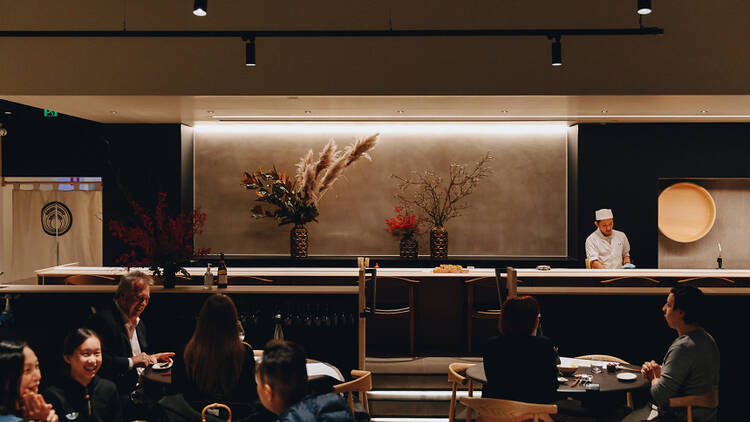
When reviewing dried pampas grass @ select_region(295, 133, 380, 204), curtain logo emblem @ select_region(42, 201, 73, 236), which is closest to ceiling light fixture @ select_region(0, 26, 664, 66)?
dried pampas grass @ select_region(295, 133, 380, 204)

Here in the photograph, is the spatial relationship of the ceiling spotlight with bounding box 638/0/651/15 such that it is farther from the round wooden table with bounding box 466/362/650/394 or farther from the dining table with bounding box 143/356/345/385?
the dining table with bounding box 143/356/345/385

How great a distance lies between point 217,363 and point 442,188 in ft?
19.1

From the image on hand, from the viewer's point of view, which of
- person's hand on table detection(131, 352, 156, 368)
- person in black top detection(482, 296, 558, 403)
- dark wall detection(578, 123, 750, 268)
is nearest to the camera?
person in black top detection(482, 296, 558, 403)

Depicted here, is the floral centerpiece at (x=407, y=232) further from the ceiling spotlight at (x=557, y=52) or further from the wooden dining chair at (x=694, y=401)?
the wooden dining chair at (x=694, y=401)

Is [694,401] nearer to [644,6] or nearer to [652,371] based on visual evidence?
[652,371]

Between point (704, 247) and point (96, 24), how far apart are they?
798 cm

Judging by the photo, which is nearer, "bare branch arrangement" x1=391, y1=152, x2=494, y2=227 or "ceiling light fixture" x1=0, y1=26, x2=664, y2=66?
"ceiling light fixture" x1=0, y1=26, x2=664, y2=66

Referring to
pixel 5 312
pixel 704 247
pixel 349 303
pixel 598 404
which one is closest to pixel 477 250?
pixel 704 247

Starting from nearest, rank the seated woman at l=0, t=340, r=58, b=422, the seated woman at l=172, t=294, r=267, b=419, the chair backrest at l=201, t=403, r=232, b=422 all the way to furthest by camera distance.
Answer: the seated woman at l=0, t=340, r=58, b=422
the chair backrest at l=201, t=403, r=232, b=422
the seated woman at l=172, t=294, r=267, b=419

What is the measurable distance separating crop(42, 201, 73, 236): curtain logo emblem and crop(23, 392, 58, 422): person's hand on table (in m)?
8.23

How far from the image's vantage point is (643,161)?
825cm

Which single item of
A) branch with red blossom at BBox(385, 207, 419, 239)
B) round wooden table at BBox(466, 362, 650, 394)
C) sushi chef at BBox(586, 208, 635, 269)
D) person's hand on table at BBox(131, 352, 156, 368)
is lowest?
round wooden table at BBox(466, 362, 650, 394)

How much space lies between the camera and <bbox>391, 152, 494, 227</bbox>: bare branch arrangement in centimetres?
871

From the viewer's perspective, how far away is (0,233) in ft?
34.6
